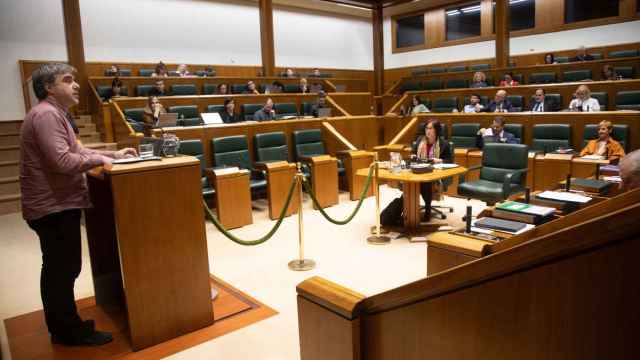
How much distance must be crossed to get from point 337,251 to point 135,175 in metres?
2.16

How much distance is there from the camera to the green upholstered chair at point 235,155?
18.0 ft

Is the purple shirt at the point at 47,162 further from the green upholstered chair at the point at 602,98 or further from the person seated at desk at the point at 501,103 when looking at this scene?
the green upholstered chair at the point at 602,98

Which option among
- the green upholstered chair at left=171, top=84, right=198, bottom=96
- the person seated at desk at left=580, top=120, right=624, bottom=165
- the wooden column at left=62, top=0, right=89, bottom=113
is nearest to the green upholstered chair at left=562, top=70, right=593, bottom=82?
the person seated at desk at left=580, top=120, right=624, bottom=165

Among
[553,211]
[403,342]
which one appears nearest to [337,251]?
[553,211]

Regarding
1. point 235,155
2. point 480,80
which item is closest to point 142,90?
point 235,155

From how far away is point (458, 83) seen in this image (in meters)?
10.1

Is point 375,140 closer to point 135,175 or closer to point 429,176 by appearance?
point 429,176

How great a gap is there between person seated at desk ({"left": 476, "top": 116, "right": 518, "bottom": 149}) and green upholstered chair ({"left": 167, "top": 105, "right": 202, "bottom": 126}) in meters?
3.88

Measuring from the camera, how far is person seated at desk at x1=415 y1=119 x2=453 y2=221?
16.2 feet

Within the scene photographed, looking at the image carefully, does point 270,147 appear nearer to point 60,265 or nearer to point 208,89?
point 208,89

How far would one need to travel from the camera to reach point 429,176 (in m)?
4.22

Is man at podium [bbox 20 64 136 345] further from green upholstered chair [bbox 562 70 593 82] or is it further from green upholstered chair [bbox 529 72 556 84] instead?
green upholstered chair [bbox 562 70 593 82]

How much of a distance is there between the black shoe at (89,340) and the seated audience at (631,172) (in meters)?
2.55

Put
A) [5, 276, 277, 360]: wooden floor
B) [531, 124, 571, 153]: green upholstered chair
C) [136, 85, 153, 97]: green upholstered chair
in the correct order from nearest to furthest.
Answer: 1. [5, 276, 277, 360]: wooden floor
2. [531, 124, 571, 153]: green upholstered chair
3. [136, 85, 153, 97]: green upholstered chair
